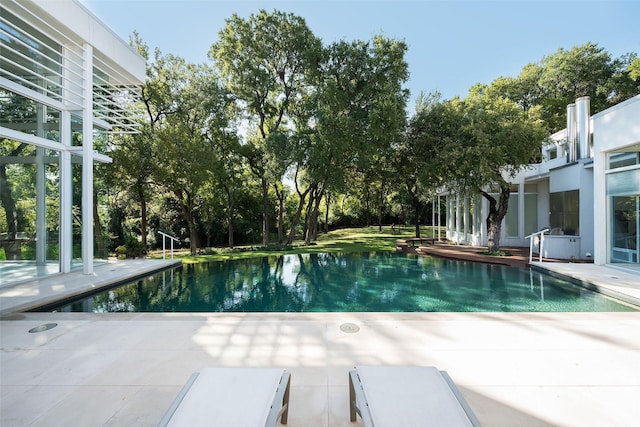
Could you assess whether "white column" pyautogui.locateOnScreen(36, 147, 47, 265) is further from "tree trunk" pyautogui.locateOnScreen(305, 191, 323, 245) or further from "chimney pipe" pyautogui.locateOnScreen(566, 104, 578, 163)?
"chimney pipe" pyautogui.locateOnScreen(566, 104, 578, 163)

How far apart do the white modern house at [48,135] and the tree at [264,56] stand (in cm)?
765

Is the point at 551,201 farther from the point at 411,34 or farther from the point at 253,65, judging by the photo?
the point at 253,65

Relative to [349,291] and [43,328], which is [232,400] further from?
[349,291]

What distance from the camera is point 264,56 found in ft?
53.0

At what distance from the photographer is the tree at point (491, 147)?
1142 centimetres

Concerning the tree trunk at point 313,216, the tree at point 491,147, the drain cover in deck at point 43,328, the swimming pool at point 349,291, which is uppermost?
the tree at point 491,147

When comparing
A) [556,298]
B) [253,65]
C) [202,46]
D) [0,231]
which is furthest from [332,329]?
[202,46]

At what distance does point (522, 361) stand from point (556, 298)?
4618mm

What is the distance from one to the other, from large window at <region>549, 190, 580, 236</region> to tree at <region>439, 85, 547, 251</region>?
7.24 feet

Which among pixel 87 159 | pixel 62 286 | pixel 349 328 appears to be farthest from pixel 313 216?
pixel 349 328

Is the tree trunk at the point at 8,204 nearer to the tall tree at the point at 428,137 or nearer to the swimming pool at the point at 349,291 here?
the swimming pool at the point at 349,291

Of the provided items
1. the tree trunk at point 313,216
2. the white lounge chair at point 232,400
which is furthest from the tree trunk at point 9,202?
the tree trunk at point 313,216

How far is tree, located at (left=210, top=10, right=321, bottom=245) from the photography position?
1572 cm

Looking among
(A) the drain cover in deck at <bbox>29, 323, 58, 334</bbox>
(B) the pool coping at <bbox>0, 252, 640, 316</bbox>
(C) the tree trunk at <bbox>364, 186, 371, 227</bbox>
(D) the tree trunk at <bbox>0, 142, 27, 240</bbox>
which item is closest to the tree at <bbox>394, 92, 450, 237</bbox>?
(B) the pool coping at <bbox>0, 252, 640, 316</bbox>
